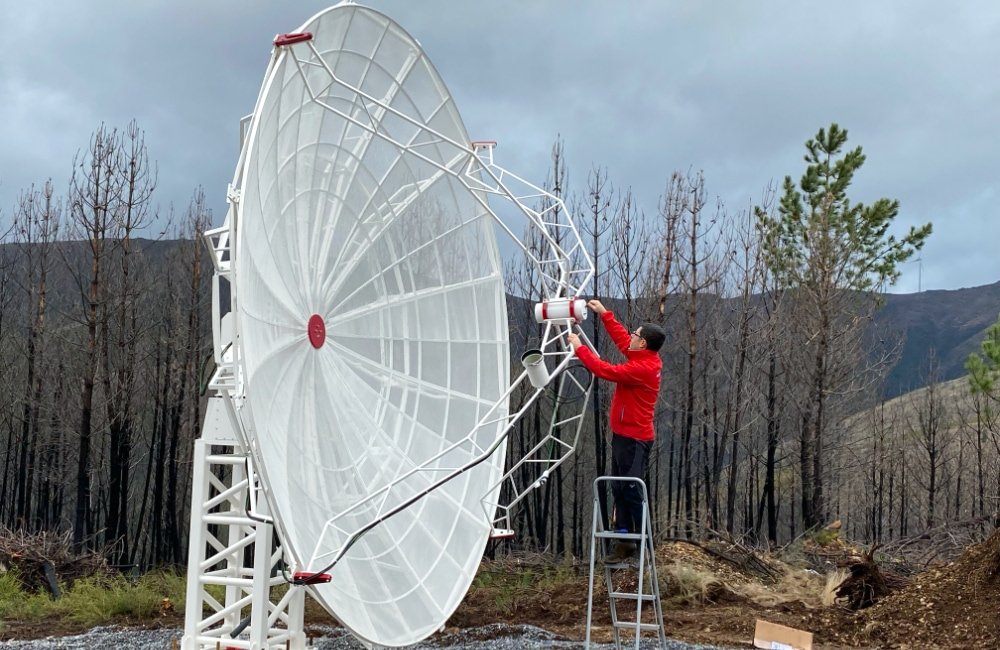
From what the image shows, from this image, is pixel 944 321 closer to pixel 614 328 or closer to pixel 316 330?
pixel 614 328

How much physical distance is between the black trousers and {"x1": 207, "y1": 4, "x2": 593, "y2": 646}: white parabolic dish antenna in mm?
735

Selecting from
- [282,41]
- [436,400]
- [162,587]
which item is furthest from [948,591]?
[162,587]

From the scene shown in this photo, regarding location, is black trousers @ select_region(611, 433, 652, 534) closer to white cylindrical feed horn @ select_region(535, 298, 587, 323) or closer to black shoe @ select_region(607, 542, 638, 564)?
black shoe @ select_region(607, 542, 638, 564)

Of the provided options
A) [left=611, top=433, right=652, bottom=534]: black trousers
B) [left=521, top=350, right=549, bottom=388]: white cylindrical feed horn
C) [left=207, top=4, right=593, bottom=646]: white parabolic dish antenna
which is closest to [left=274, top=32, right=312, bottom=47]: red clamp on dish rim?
[left=207, top=4, right=593, bottom=646]: white parabolic dish antenna

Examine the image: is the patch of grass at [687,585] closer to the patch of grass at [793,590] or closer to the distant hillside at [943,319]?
the patch of grass at [793,590]

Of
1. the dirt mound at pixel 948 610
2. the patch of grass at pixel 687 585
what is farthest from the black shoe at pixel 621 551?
the patch of grass at pixel 687 585

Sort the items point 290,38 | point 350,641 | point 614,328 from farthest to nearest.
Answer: point 350,641, point 614,328, point 290,38

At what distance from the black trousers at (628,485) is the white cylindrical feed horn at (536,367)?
101 cm

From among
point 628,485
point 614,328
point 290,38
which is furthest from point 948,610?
point 290,38

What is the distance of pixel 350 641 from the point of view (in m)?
13.0

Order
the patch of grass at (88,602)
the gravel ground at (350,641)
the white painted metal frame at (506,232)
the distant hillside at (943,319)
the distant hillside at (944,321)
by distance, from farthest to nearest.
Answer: the distant hillside at (943,319) → the distant hillside at (944,321) → the patch of grass at (88,602) → the gravel ground at (350,641) → the white painted metal frame at (506,232)

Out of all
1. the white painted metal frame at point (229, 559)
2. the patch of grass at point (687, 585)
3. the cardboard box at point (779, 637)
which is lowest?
the patch of grass at point (687, 585)

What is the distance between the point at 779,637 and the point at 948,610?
242 centimetres

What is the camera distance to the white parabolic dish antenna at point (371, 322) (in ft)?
25.3
